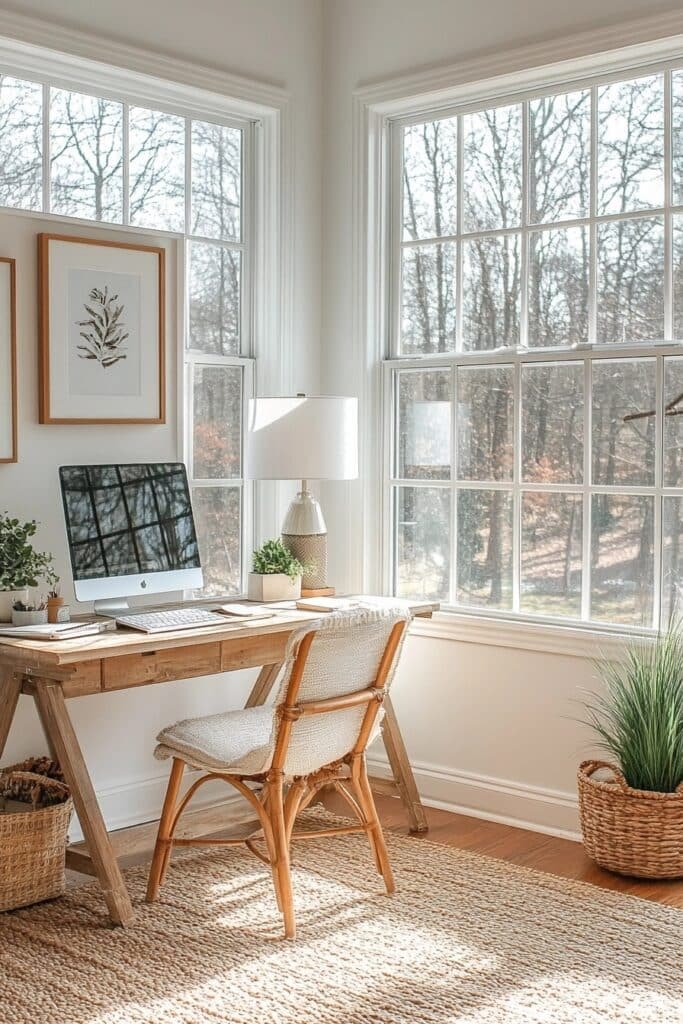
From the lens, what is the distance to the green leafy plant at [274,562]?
154 inches

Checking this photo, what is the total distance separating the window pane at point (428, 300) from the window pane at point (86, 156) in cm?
109

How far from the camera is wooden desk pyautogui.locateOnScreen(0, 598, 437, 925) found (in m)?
3.00

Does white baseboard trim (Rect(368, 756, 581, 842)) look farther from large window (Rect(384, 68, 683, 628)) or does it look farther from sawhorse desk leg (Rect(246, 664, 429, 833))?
large window (Rect(384, 68, 683, 628))

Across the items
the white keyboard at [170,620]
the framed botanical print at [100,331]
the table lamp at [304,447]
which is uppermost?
the framed botanical print at [100,331]

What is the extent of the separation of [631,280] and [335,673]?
64.5 inches

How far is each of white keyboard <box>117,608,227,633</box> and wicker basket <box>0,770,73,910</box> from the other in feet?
1.65

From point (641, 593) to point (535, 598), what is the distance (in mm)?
391

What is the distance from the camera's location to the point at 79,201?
12.4ft

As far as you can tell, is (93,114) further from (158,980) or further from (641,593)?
(158,980)

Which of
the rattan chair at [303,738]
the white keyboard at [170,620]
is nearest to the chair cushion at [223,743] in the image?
the rattan chair at [303,738]

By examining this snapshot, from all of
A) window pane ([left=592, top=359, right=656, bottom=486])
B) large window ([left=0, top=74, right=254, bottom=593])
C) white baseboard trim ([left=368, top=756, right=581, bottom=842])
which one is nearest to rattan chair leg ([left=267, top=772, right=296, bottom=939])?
white baseboard trim ([left=368, top=756, right=581, bottom=842])

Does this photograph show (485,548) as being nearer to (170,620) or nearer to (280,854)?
(170,620)

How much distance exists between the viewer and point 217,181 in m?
4.23

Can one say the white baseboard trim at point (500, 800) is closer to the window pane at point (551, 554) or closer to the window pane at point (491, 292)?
the window pane at point (551, 554)
